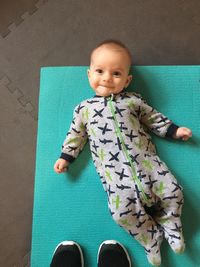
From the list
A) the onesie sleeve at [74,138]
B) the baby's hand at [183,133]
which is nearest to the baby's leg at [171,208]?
the baby's hand at [183,133]

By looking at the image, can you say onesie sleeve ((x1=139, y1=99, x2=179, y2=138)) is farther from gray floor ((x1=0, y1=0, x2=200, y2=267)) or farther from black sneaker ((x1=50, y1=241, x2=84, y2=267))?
black sneaker ((x1=50, y1=241, x2=84, y2=267))

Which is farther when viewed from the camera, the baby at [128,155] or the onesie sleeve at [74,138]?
the onesie sleeve at [74,138]

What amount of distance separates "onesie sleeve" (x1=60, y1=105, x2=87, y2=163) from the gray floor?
0.27m

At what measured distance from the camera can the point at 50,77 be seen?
1389mm

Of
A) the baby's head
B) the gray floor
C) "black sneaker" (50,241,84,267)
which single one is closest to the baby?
the baby's head

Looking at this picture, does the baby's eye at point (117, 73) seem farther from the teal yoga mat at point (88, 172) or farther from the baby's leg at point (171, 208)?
the baby's leg at point (171, 208)

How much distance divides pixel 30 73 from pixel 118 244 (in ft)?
2.97

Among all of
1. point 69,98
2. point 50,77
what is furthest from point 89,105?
point 50,77

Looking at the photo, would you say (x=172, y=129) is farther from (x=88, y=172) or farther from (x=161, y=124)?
(x=88, y=172)

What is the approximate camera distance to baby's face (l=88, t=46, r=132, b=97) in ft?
3.84

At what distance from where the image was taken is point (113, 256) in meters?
1.20

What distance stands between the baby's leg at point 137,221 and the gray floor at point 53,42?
48 cm

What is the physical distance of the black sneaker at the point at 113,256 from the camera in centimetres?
120

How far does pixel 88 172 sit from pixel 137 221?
29 centimetres
